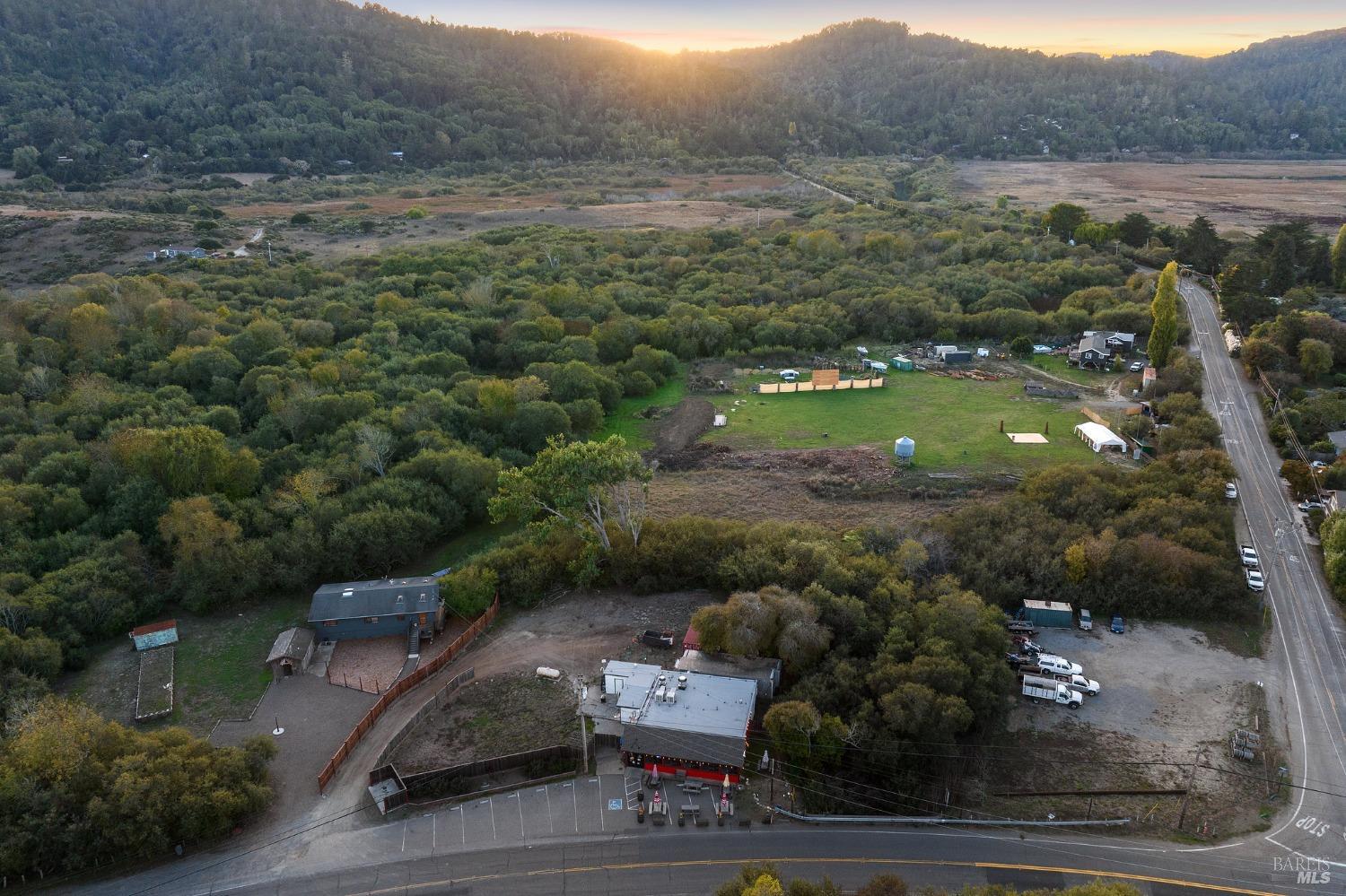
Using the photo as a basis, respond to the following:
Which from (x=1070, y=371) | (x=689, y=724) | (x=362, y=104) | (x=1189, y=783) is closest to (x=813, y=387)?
(x=1070, y=371)

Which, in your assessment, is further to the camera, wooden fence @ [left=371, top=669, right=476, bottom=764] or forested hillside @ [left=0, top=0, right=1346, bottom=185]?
forested hillside @ [left=0, top=0, right=1346, bottom=185]

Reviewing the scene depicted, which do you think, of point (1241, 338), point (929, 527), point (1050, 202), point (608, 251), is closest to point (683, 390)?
point (929, 527)

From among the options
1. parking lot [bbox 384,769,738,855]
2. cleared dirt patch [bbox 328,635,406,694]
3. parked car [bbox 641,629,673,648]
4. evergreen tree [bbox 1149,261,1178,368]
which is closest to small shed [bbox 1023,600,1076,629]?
parked car [bbox 641,629,673,648]

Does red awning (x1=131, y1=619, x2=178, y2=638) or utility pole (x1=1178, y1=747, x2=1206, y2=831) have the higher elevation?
utility pole (x1=1178, y1=747, x2=1206, y2=831)

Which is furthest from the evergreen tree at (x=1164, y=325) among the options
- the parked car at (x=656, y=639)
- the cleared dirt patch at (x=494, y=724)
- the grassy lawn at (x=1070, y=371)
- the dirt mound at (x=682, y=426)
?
the cleared dirt patch at (x=494, y=724)

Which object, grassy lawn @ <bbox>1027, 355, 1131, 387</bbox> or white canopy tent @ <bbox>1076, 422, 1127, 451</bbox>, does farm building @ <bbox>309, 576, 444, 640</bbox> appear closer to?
white canopy tent @ <bbox>1076, 422, 1127, 451</bbox>

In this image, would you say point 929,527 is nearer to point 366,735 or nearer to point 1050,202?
point 366,735
